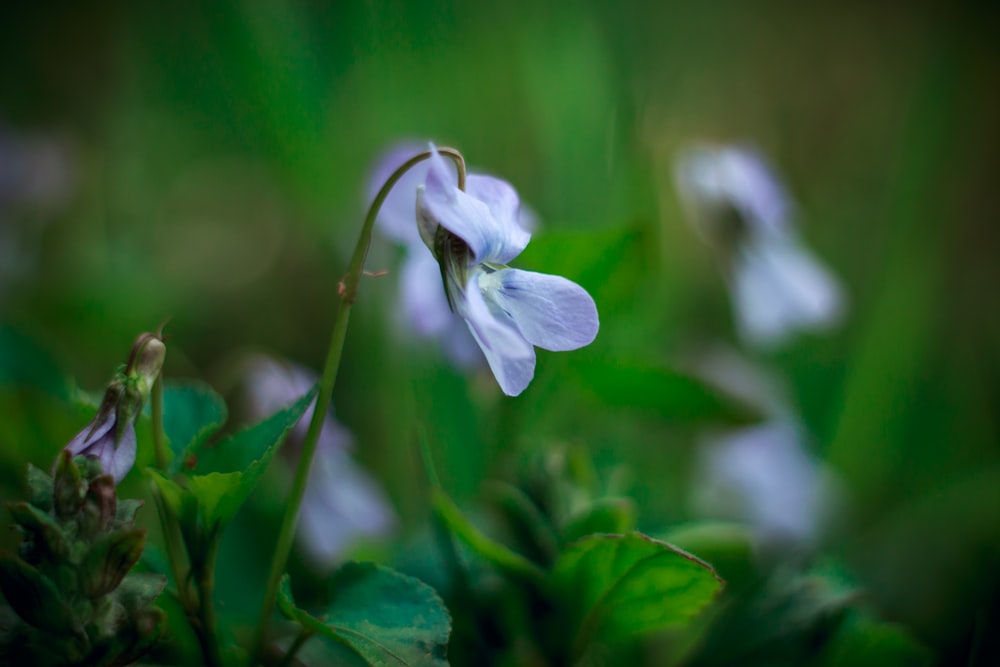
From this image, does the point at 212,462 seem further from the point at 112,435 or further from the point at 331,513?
the point at 331,513

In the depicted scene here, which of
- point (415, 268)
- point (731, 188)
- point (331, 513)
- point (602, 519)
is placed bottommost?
point (331, 513)

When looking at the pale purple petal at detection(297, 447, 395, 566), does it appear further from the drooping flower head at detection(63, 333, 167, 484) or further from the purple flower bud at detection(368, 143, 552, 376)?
the drooping flower head at detection(63, 333, 167, 484)

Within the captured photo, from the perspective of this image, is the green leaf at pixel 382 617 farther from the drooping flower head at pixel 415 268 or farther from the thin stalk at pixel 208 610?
the drooping flower head at pixel 415 268

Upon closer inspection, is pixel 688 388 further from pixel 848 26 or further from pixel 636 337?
pixel 848 26

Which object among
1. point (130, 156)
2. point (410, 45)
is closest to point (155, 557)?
point (130, 156)

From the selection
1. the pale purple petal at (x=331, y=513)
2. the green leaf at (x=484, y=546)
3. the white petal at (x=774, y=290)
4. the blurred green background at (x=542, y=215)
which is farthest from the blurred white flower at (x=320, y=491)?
the white petal at (x=774, y=290)

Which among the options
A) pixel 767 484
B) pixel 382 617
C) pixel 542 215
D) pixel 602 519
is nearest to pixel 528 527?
pixel 602 519
